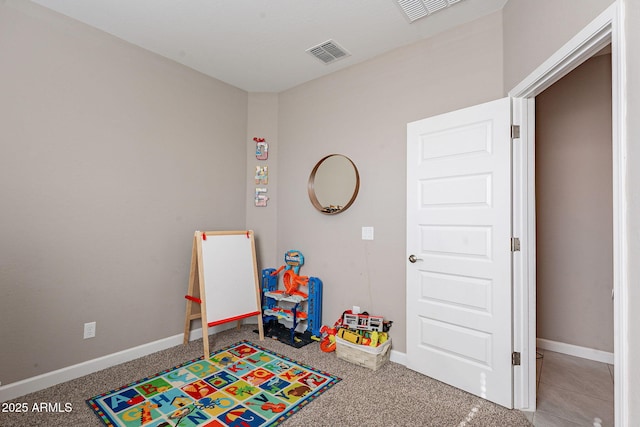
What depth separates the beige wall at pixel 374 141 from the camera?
2.49 m

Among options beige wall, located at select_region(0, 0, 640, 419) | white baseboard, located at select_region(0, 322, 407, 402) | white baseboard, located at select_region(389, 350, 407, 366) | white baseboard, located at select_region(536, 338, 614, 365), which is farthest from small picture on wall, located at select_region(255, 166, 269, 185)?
white baseboard, located at select_region(536, 338, 614, 365)

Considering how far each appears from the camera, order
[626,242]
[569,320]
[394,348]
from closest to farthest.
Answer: [626,242]
[394,348]
[569,320]

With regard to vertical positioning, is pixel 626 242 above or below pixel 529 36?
below

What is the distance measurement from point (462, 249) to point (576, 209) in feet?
5.25

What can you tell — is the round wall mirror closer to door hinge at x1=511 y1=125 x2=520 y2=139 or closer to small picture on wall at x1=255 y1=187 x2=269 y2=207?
small picture on wall at x1=255 y1=187 x2=269 y2=207

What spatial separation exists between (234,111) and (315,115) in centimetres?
94

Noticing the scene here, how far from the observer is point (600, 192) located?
2.91 m

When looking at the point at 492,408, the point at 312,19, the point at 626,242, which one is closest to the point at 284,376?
the point at 492,408

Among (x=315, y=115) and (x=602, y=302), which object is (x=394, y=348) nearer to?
(x=602, y=302)

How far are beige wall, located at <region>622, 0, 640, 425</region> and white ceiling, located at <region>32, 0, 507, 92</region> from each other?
1.38 metres

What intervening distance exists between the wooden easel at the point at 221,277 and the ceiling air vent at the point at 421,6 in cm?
237

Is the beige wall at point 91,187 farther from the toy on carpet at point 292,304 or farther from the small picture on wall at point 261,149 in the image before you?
the toy on carpet at point 292,304

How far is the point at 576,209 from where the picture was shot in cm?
300

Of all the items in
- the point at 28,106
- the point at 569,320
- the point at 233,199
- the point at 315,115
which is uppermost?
the point at 315,115
